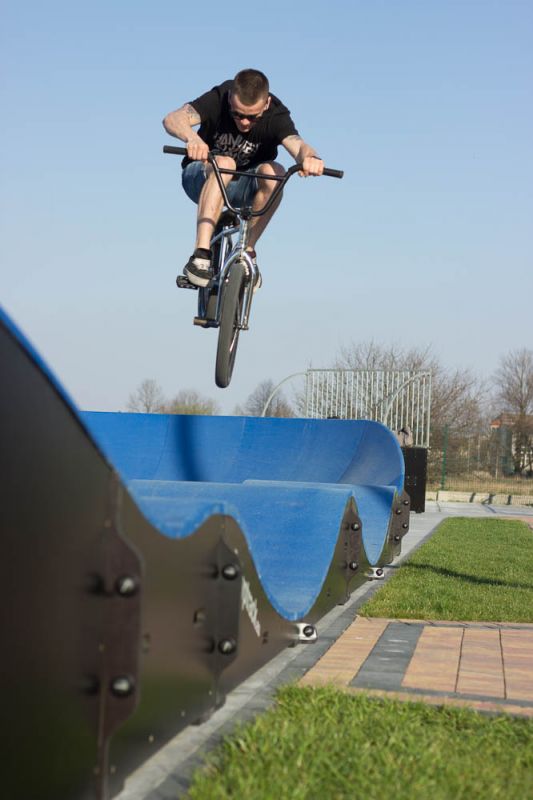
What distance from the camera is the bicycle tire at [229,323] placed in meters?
5.39

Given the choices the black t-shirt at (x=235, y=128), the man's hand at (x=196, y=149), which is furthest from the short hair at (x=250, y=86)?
the man's hand at (x=196, y=149)

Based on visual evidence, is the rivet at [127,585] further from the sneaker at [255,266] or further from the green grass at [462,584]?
the sneaker at [255,266]

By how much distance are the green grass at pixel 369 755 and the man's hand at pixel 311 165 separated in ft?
10.6

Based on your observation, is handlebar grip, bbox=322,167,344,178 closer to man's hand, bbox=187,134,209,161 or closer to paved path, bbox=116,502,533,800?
man's hand, bbox=187,134,209,161

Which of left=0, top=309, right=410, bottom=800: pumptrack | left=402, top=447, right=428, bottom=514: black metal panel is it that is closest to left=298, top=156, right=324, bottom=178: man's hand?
left=0, top=309, right=410, bottom=800: pumptrack

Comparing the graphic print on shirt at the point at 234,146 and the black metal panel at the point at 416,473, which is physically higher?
the graphic print on shirt at the point at 234,146

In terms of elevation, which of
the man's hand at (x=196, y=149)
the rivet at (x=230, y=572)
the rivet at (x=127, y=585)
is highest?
the man's hand at (x=196, y=149)

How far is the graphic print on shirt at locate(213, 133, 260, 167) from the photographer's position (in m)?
5.47

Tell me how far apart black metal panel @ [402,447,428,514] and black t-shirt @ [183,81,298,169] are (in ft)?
34.3

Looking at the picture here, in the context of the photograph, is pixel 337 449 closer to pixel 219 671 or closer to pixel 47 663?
pixel 219 671

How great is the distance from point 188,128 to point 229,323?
3.70 feet

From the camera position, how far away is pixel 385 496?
21.7ft

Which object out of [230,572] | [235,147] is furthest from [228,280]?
[230,572]

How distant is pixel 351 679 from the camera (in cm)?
355
